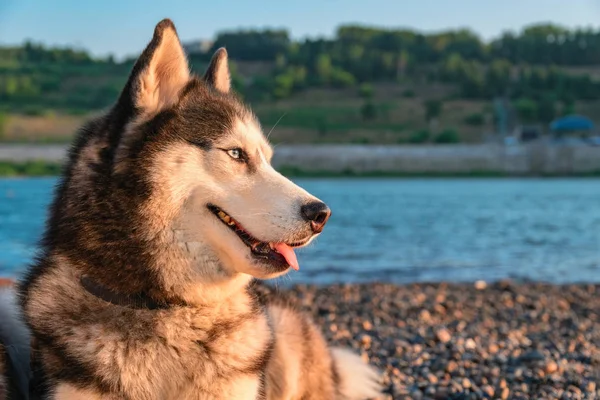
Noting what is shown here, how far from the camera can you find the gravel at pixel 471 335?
17.2 ft

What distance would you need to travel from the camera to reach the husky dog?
122 inches

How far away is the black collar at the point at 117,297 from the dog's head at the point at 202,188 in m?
0.25

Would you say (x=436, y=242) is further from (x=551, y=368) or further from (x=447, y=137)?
(x=447, y=137)

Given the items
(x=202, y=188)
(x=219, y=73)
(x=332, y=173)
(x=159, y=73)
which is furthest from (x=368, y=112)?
(x=202, y=188)

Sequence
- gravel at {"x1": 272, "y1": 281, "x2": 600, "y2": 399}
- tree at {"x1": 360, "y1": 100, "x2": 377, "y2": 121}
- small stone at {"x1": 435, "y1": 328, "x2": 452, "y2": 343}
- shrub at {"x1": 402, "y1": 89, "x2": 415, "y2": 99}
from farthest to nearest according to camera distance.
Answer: shrub at {"x1": 402, "y1": 89, "x2": 415, "y2": 99}, tree at {"x1": 360, "y1": 100, "x2": 377, "y2": 121}, small stone at {"x1": 435, "y1": 328, "x2": 452, "y2": 343}, gravel at {"x1": 272, "y1": 281, "x2": 600, "y2": 399}

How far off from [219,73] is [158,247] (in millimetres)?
1088

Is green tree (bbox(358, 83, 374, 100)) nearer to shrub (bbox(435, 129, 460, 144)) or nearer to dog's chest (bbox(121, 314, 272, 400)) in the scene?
shrub (bbox(435, 129, 460, 144))

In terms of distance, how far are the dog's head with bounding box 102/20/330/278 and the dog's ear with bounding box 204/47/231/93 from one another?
465 mm

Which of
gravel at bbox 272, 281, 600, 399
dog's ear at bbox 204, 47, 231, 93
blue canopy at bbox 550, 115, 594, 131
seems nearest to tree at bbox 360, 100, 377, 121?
blue canopy at bbox 550, 115, 594, 131

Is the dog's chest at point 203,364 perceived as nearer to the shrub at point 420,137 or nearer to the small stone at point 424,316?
the small stone at point 424,316

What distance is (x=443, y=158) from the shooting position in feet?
234

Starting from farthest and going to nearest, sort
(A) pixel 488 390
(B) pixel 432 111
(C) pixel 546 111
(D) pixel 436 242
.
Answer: (C) pixel 546 111 → (B) pixel 432 111 → (D) pixel 436 242 → (A) pixel 488 390

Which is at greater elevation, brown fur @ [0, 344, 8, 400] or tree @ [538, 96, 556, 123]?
brown fur @ [0, 344, 8, 400]

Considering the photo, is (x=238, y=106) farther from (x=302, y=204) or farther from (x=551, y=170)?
(x=551, y=170)
